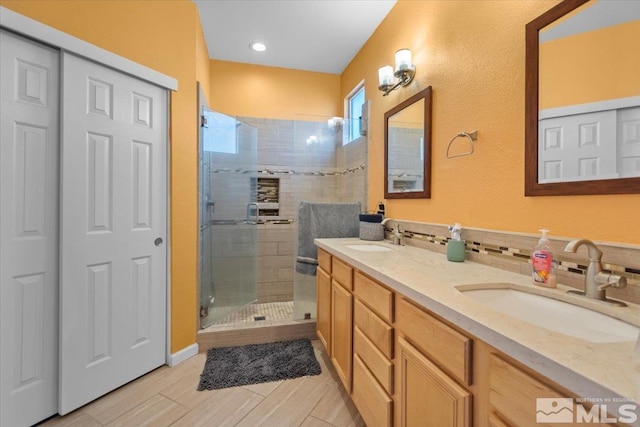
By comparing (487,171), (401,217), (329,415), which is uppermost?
(487,171)

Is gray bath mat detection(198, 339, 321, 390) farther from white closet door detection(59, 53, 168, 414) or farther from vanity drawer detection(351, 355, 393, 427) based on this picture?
vanity drawer detection(351, 355, 393, 427)

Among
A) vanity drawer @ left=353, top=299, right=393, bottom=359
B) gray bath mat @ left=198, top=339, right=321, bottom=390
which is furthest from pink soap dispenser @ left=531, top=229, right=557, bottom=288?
gray bath mat @ left=198, top=339, right=321, bottom=390

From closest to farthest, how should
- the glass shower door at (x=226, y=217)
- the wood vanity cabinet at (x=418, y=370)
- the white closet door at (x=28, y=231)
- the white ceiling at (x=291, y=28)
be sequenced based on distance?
the wood vanity cabinet at (x=418, y=370) < the white closet door at (x=28, y=231) < the white ceiling at (x=291, y=28) < the glass shower door at (x=226, y=217)

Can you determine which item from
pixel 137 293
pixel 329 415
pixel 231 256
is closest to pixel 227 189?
pixel 231 256

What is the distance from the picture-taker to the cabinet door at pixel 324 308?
6.71 feet

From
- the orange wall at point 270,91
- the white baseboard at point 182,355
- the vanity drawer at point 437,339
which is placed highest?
the orange wall at point 270,91

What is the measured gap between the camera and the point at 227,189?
2816 mm

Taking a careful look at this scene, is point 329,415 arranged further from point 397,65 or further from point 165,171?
point 397,65

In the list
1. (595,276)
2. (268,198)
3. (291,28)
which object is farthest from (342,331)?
→ (291,28)

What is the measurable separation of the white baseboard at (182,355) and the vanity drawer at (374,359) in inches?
56.3

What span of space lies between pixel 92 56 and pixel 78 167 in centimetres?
66

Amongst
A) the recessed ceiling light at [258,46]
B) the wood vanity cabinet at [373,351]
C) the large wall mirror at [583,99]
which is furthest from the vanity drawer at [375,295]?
the recessed ceiling light at [258,46]

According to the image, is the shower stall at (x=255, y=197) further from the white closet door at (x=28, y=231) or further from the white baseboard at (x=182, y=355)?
the white closet door at (x=28, y=231)

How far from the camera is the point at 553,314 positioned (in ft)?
3.01
